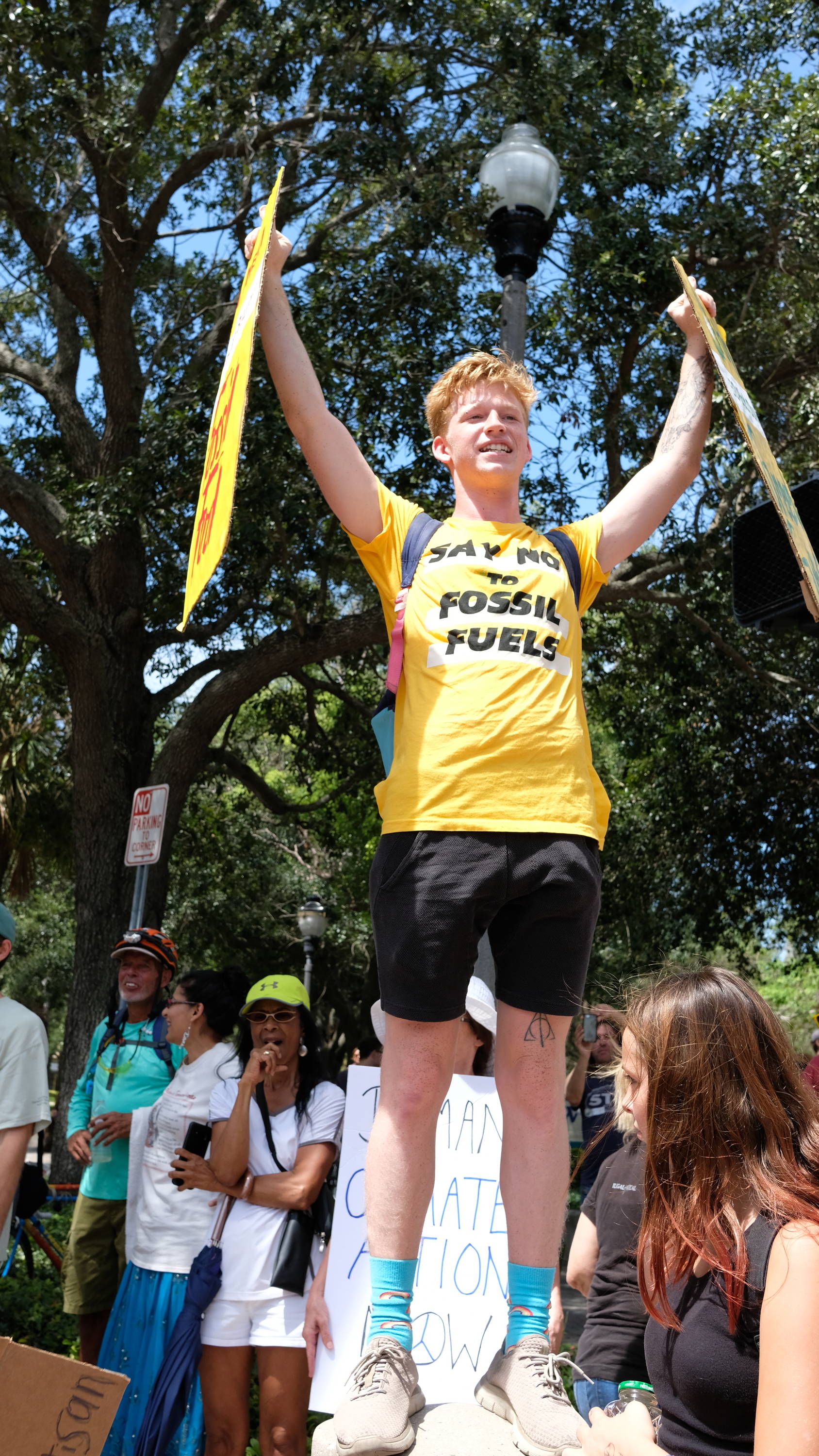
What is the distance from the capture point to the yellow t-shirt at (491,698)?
231cm

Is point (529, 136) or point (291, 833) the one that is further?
point (291, 833)

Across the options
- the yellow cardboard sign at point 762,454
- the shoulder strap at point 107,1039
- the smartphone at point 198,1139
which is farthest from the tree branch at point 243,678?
the yellow cardboard sign at point 762,454

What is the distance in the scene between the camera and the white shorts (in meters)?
3.75

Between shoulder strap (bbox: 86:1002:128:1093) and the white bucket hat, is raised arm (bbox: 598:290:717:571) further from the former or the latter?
shoulder strap (bbox: 86:1002:128:1093)

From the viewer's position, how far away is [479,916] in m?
2.29

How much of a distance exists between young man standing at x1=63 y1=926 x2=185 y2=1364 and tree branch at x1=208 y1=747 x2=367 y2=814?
23.2 ft

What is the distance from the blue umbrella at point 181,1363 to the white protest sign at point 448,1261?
2.77 ft

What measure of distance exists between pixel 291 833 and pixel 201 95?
1359 cm

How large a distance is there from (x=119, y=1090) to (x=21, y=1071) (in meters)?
1.87

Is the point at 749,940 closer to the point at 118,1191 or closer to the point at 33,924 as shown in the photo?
the point at 118,1191

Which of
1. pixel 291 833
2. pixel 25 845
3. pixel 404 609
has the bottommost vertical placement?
pixel 404 609

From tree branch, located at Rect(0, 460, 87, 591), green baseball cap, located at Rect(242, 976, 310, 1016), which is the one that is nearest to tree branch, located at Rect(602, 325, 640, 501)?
tree branch, located at Rect(0, 460, 87, 591)

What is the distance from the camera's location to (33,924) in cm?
3028

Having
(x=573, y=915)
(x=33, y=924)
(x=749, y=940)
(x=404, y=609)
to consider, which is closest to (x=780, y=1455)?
(x=573, y=915)
